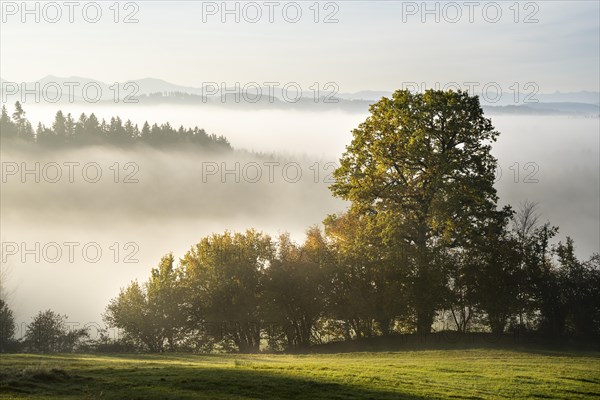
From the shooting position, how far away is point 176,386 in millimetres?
31047

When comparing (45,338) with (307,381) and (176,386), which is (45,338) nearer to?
(176,386)

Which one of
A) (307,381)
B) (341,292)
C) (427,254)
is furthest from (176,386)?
(341,292)

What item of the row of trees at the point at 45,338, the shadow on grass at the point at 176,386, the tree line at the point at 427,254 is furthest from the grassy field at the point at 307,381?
the row of trees at the point at 45,338

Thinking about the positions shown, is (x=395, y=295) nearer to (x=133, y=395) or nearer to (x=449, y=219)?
(x=449, y=219)

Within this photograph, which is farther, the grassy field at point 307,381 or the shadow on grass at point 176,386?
the grassy field at point 307,381

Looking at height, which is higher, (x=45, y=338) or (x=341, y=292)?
(x=341, y=292)

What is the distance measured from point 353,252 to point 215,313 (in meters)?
14.9

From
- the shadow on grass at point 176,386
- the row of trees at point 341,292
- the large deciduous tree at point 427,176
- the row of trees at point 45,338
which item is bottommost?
the row of trees at point 45,338

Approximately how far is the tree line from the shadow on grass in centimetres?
2825

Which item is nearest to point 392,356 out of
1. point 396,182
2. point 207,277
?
point 396,182

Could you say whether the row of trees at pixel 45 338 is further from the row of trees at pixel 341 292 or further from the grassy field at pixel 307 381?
the grassy field at pixel 307 381

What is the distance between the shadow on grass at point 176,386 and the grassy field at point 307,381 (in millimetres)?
38

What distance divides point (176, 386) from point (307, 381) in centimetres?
577

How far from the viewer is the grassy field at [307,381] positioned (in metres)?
29.8
